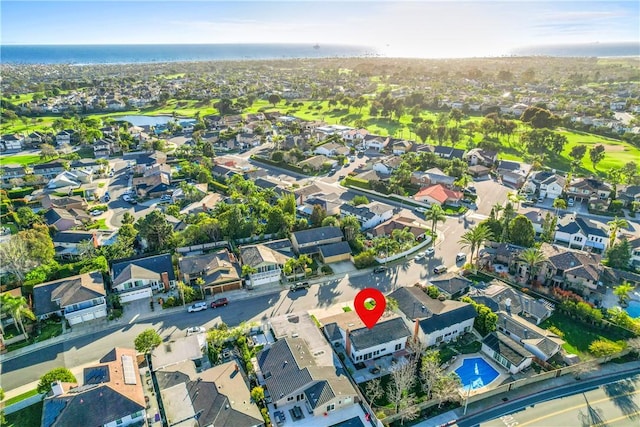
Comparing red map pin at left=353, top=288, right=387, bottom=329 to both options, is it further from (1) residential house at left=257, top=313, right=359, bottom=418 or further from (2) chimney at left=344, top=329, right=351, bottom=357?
(1) residential house at left=257, top=313, right=359, bottom=418

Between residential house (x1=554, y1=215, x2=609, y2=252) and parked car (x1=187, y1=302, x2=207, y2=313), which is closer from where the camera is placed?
parked car (x1=187, y1=302, x2=207, y2=313)

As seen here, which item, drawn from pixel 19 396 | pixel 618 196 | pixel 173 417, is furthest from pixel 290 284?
pixel 618 196

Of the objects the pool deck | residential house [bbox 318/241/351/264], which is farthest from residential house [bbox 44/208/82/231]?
the pool deck

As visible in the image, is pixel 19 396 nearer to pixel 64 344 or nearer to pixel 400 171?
pixel 64 344

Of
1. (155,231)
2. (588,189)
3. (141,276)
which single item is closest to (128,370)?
(141,276)

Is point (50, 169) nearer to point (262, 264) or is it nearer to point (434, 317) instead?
point (262, 264)
